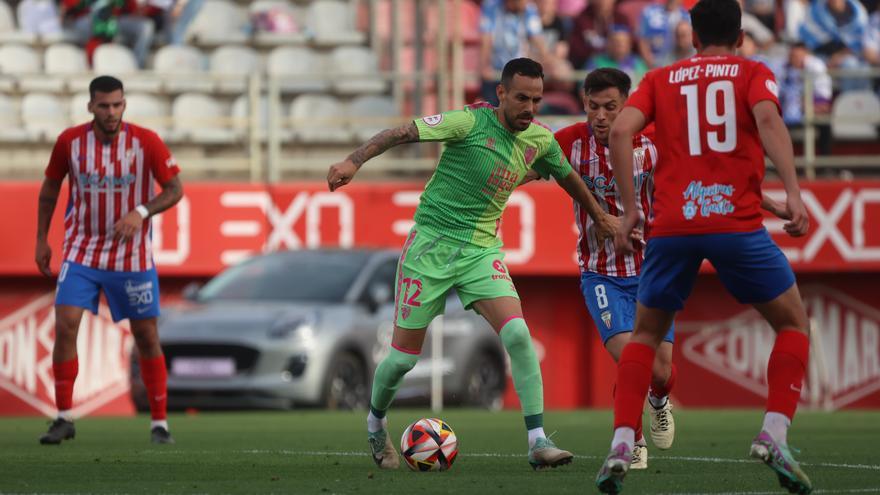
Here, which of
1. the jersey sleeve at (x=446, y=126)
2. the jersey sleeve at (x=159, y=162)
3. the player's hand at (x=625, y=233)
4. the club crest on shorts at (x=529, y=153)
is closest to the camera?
the player's hand at (x=625, y=233)

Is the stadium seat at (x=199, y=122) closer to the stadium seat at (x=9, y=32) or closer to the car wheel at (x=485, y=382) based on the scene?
the stadium seat at (x=9, y=32)

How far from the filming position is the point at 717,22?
284 inches

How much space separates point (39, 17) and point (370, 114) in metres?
4.38

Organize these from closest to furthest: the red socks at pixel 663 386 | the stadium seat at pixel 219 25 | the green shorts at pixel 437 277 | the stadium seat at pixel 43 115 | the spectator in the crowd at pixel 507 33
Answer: the green shorts at pixel 437 277 → the red socks at pixel 663 386 → the stadium seat at pixel 43 115 → the spectator in the crowd at pixel 507 33 → the stadium seat at pixel 219 25

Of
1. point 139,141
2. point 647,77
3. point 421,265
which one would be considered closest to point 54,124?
point 139,141

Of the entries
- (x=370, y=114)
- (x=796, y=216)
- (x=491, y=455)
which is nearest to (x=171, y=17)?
(x=370, y=114)

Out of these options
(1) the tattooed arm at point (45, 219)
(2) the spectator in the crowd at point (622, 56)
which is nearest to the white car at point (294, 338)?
(2) the spectator in the crowd at point (622, 56)

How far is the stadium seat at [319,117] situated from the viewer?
2112 centimetres

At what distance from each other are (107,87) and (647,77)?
15.9 feet

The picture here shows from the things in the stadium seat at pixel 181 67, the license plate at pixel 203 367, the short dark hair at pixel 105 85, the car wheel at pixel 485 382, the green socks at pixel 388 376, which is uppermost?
the stadium seat at pixel 181 67

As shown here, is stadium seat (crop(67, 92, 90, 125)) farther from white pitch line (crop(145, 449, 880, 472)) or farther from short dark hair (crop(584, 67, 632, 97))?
short dark hair (crop(584, 67, 632, 97))

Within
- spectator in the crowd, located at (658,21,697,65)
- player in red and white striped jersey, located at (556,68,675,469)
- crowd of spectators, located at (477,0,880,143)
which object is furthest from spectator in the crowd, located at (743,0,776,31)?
player in red and white striped jersey, located at (556,68,675,469)

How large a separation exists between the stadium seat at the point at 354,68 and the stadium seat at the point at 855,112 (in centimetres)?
564

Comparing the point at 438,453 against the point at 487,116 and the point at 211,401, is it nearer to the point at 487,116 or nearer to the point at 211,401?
the point at 487,116
